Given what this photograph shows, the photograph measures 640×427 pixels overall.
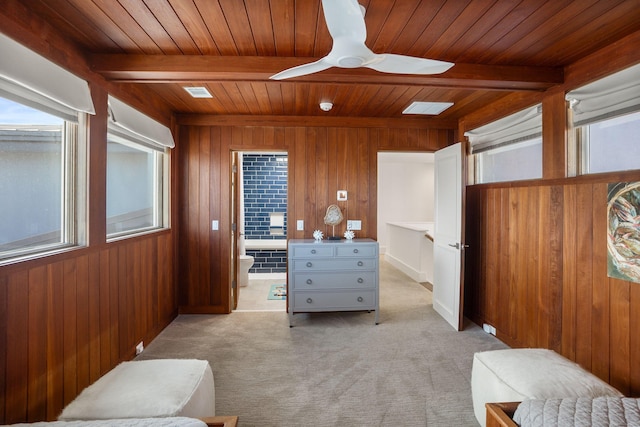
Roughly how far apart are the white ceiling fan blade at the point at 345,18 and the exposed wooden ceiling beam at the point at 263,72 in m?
0.91

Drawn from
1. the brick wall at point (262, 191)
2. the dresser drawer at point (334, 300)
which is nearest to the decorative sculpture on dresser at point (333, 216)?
the dresser drawer at point (334, 300)

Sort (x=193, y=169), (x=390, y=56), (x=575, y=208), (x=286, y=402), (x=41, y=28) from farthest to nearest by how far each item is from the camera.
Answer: (x=193, y=169)
(x=575, y=208)
(x=286, y=402)
(x=41, y=28)
(x=390, y=56)

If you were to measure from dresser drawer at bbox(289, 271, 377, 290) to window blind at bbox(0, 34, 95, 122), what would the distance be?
239 centimetres

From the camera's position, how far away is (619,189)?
187 cm

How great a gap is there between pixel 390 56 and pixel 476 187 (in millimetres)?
2464

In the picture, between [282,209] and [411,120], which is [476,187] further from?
[282,209]

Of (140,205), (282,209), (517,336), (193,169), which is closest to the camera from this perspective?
(517,336)

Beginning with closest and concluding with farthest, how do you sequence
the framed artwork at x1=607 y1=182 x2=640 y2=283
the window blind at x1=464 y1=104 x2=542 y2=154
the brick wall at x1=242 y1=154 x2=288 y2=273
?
the framed artwork at x1=607 y1=182 x2=640 y2=283 < the window blind at x1=464 y1=104 x2=542 y2=154 < the brick wall at x1=242 y1=154 x2=288 y2=273

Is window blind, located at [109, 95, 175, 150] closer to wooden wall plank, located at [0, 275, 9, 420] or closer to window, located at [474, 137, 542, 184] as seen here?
wooden wall plank, located at [0, 275, 9, 420]

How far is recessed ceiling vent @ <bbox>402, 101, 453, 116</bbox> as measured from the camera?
322cm

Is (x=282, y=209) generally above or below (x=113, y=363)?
above

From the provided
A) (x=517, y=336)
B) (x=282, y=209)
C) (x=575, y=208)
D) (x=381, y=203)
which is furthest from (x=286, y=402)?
(x=381, y=203)

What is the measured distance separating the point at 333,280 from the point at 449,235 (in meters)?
1.43

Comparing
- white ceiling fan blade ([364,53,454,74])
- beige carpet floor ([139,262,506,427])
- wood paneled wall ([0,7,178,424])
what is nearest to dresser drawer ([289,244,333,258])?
beige carpet floor ([139,262,506,427])
